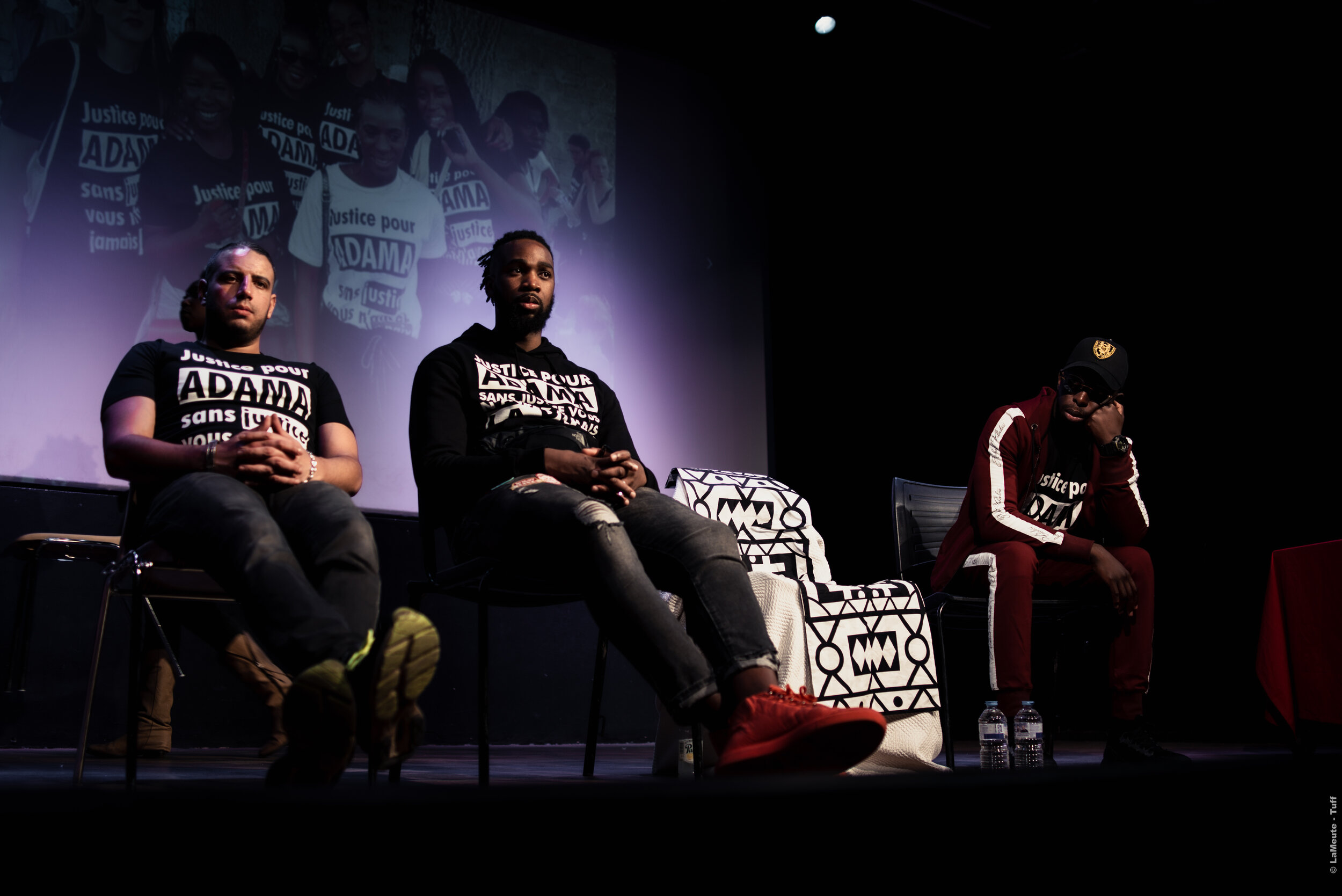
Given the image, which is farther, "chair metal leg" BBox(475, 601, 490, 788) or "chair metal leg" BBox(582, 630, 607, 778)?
"chair metal leg" BBox(582, 630, 607, 778)

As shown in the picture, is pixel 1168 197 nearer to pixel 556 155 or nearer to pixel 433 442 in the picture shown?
pixel 556 155

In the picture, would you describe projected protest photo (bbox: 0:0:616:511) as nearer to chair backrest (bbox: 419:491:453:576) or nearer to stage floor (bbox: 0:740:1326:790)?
stage floor (bbox: 0:740:1326:790)

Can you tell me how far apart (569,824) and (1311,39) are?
390cm

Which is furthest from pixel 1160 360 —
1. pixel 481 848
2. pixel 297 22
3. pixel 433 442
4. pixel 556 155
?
pixel 481 848

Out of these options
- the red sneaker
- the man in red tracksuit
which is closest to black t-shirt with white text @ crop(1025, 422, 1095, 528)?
the man in red tracksuit

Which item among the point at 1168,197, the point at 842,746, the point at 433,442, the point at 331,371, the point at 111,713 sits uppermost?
the point at 1168,197

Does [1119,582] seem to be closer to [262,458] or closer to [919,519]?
[919,519]

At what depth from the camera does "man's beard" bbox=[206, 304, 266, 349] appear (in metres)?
2.06

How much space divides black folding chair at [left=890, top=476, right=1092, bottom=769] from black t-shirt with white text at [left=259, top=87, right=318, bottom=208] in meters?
2.40

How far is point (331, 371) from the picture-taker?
12.0 ft

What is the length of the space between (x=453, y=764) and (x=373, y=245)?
80.9 inches

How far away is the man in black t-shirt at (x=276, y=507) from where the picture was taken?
1259 mm

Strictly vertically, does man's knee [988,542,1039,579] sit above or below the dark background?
below

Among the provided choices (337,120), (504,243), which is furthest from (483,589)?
(337,120)
